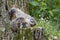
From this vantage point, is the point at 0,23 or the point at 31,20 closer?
the point at 31,20

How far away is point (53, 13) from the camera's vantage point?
25.5 ft

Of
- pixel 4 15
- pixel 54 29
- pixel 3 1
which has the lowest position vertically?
pixel 54 29

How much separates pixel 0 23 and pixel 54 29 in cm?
190

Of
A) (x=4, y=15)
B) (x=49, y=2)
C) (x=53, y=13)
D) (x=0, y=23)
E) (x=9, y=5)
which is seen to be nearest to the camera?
(x=0, y=23)

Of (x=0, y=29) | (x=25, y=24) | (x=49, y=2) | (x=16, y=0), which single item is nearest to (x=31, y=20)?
(x=25, y=24)

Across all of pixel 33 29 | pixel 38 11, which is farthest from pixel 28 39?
pixel 38 11

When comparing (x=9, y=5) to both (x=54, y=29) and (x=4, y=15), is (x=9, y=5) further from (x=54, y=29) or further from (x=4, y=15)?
(x=54, y=29)

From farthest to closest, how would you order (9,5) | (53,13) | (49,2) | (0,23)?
1. (49,2)
2. (53,13)
3. (9,5)
4. (0,23)

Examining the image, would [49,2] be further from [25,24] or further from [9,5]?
[25,24]

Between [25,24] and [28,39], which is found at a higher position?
[25,24]

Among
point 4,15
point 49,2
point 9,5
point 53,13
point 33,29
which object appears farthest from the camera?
point 49,2

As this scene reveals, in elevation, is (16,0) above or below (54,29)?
above

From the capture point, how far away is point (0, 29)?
551cm

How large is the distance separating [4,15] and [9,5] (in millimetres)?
594
